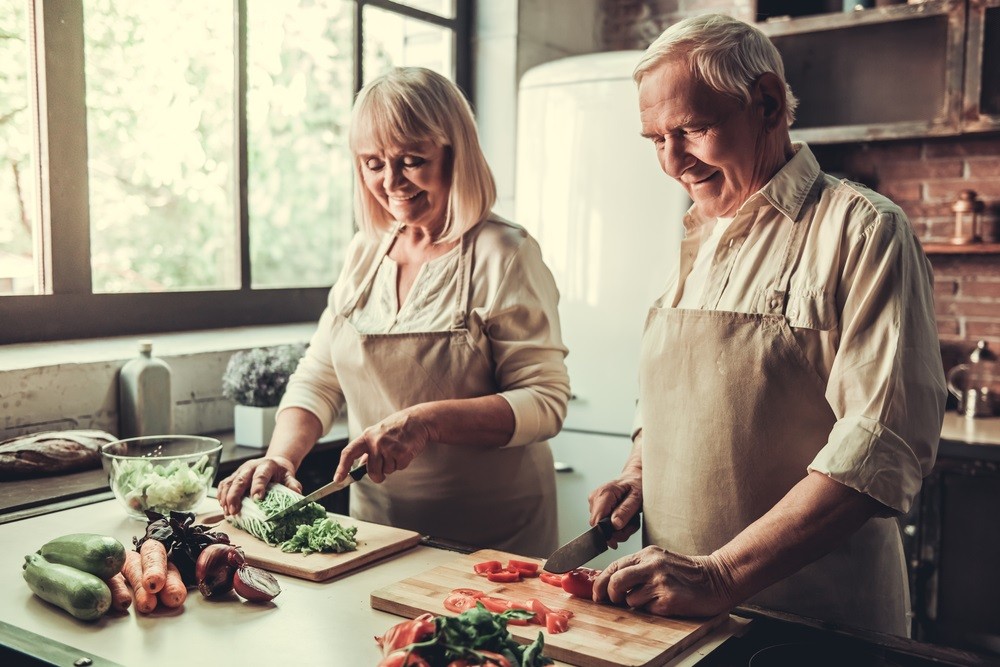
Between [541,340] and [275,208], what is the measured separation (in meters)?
1.69

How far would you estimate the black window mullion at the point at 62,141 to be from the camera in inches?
100

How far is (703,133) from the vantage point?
147cm

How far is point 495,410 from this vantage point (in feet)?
6.23

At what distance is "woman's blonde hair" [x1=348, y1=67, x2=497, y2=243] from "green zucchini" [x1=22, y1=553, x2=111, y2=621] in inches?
40.4

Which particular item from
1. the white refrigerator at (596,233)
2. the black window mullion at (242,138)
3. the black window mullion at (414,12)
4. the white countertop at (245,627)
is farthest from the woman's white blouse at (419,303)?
the black window mullion at (414,12)

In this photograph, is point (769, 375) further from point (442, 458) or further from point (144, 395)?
point (144, 395)

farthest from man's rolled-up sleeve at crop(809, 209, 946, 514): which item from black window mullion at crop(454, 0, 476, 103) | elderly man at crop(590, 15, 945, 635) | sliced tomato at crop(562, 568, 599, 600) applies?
black window mullion at crop(454, 0, 476, 103)

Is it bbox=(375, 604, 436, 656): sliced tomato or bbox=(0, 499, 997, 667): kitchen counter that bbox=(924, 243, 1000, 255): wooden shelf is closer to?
bbox=(0, 499, 997, 667): kitchen counter

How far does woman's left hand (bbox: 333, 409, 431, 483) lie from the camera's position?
1753mm

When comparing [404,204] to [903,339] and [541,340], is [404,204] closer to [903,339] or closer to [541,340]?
[541,340]

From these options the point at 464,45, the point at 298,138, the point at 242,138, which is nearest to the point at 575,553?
the point at 242,138

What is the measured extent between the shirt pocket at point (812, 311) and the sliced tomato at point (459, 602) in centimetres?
63

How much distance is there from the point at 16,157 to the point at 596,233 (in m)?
1.87

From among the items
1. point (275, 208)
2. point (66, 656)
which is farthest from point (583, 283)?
point (66, 656)
